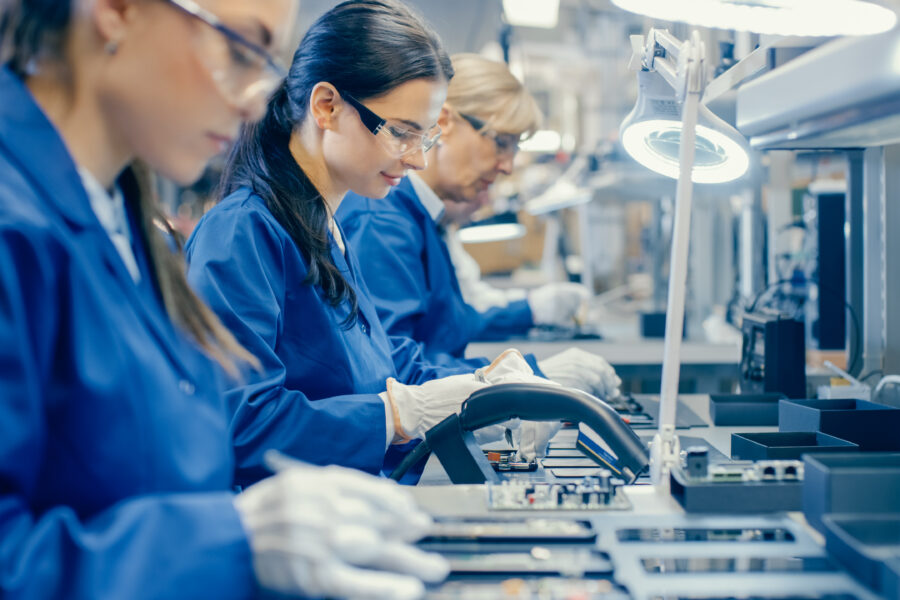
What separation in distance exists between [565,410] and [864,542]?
0.45 meters

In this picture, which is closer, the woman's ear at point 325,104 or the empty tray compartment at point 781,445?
the empty tray compartment at point 781,445

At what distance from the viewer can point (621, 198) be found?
4.38 m

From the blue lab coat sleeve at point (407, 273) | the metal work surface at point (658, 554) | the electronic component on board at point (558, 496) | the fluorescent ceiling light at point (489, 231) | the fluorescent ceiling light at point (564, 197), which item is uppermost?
the fluorescent ceiling light at point (564, 197)

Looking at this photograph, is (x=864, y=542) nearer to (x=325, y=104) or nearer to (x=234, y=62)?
(x=234, y=62)

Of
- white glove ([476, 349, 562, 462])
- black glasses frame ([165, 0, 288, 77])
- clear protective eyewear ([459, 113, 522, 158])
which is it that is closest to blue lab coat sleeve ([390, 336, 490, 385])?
white glove ([476, 349, 562, 462])

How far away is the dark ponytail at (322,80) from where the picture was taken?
1.44 meters

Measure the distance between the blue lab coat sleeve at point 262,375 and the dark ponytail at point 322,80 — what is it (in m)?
0.09

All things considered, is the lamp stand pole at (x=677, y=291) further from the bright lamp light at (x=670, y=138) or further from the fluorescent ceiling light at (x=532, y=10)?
the fluorescent ceiling light at (x=532, y=10)

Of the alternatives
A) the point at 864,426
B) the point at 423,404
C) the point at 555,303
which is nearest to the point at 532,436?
the point at 423,404

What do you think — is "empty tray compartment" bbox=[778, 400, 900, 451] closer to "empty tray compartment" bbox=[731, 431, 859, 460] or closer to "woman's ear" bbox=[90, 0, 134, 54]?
"empty tray compartment" bbox=[731, 431, 859, 460]

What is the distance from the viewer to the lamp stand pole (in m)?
1.11

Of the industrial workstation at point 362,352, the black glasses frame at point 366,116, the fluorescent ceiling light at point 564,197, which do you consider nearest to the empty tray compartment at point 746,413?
the industrial workstation at point 362,352

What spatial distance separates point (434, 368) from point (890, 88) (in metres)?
1.28

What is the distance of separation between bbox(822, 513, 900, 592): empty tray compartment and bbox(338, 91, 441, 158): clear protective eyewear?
1.00m
